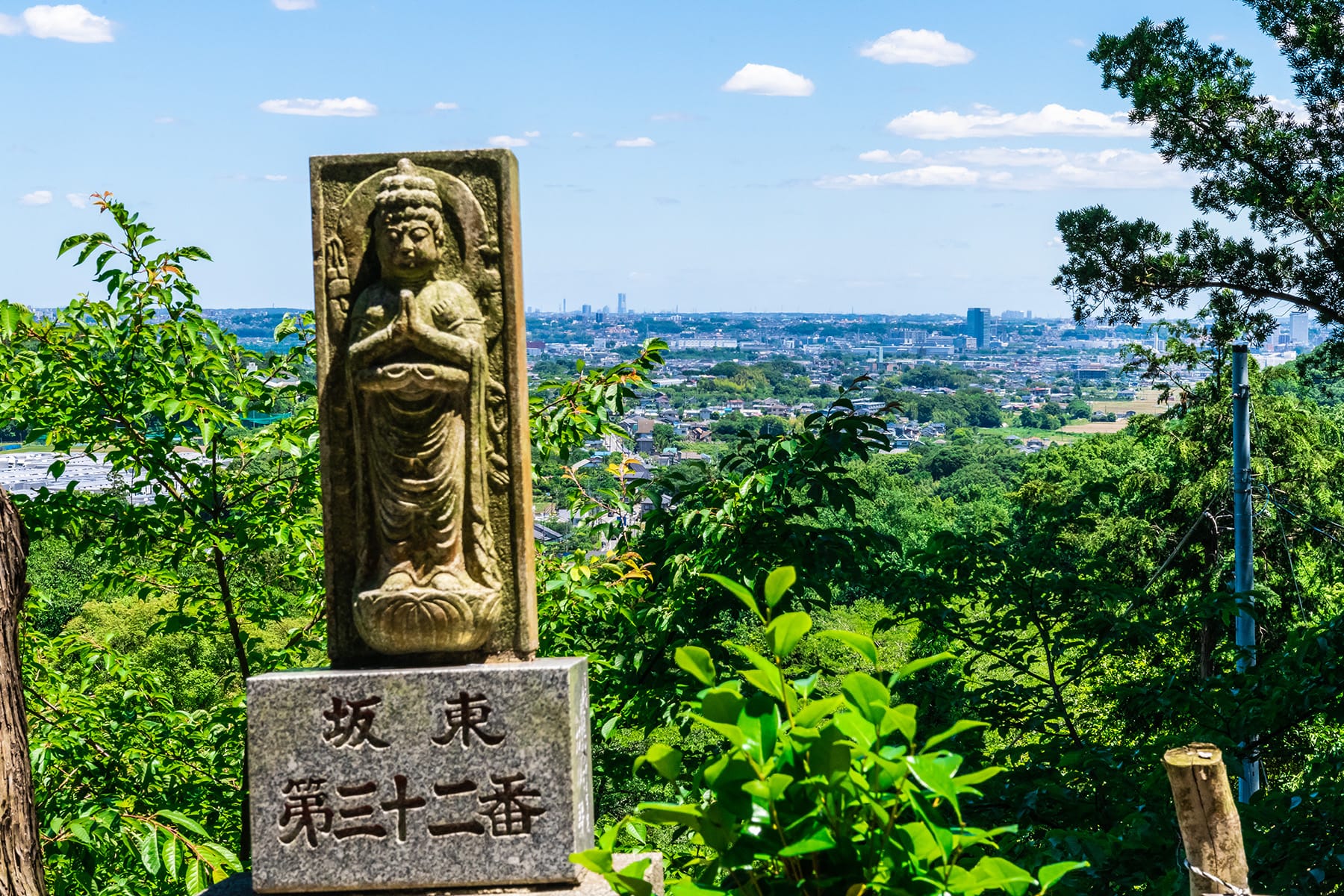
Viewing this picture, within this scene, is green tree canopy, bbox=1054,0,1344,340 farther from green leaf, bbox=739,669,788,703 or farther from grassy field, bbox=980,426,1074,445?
grassy field, bbox=980,426,1074,445

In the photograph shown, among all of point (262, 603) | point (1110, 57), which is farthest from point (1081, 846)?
point (1110, 57)

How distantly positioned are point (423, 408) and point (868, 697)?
2.12 meters

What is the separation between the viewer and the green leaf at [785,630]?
1805 mm

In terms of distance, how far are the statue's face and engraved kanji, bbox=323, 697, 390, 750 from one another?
128 centimetres

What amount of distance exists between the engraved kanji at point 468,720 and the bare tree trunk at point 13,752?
5.11ft

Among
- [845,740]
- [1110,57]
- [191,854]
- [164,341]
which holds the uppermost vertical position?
[1110,57]

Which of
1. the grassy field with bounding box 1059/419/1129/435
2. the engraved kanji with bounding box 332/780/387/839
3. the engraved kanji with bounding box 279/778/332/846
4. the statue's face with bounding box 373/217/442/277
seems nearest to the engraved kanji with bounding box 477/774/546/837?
the engraved kanji with bounding box 332/780/387/839

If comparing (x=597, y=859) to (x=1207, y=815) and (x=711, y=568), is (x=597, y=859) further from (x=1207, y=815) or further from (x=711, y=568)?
(x=711, y=568)

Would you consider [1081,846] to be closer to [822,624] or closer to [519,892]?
[519,892]

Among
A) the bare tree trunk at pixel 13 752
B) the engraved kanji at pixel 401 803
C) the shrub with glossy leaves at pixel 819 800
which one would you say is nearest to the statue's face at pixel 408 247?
the engraved kanji at pixel 401 803

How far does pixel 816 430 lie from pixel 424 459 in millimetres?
2804

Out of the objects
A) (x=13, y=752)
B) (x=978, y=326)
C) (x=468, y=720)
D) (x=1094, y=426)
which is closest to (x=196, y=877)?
(x=13, y=752)

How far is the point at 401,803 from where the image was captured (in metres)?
3.57

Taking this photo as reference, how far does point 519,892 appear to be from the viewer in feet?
11.5
